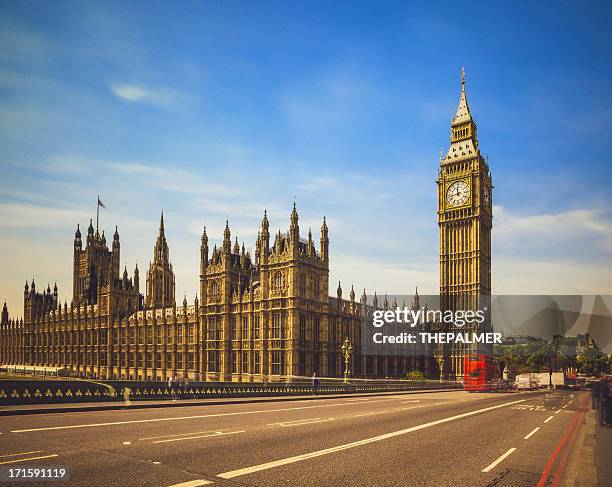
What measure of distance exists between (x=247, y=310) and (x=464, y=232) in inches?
1706

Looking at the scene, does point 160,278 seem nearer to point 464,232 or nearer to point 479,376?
point 464,232

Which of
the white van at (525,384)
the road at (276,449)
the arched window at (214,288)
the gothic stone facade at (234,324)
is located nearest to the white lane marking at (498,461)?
the road at (276,449)

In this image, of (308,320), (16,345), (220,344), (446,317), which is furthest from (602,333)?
(16,345)

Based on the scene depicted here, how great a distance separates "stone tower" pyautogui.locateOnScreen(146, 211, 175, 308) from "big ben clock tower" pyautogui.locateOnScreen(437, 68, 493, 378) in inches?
2004

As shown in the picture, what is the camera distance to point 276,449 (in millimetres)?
14453

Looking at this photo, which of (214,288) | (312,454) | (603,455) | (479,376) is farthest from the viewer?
(214,288)

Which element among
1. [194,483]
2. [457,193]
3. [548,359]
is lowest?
[548,359]

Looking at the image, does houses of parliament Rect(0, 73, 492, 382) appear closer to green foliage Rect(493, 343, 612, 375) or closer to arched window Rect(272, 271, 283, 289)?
arched window Rect(272, 271, 283, 289)

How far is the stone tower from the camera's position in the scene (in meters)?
104

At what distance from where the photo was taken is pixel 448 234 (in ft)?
321

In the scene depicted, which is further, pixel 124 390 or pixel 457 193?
pixel 457 193

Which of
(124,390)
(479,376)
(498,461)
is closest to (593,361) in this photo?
(479,376)

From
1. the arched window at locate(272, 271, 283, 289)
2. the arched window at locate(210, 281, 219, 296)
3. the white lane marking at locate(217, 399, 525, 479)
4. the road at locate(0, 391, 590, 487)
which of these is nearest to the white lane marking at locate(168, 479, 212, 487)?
the road at locate(0, 391, 590, 487)

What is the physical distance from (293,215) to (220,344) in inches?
852
